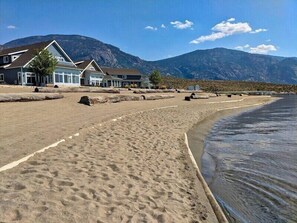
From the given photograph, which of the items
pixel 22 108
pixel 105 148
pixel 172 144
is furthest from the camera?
pixel 22 108

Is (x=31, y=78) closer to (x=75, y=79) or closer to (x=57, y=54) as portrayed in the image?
(x=57, y=54)

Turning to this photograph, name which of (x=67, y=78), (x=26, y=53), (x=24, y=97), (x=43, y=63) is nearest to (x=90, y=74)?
(x=67, y=78)

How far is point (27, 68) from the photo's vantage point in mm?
50500

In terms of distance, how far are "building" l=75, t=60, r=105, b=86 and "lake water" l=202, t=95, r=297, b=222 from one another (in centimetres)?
5880

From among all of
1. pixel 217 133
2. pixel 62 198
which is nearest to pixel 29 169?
pixel 62 198

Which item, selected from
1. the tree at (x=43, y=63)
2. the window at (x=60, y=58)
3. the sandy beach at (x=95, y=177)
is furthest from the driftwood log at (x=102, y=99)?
the window at (x=60, y=58)

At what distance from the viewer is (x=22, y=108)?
1549 centimetres

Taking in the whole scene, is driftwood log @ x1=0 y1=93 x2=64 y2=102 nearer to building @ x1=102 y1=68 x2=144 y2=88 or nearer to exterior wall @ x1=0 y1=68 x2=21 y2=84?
exterior wall @ x1=0 y1=68 x2=21 y2=84

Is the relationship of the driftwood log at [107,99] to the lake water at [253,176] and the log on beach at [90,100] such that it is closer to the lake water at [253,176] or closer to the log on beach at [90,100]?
the log on beach at [90,100]

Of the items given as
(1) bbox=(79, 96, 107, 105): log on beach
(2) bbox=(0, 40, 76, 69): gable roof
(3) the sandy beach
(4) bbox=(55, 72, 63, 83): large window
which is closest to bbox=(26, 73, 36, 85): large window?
(2) bbox=(0, 40, 76, 69): gable roof

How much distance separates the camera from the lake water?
6355 millimetres

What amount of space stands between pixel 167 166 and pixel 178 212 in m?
2.88

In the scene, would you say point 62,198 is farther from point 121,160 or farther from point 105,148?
point 105,148

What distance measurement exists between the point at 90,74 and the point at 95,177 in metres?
66.5
